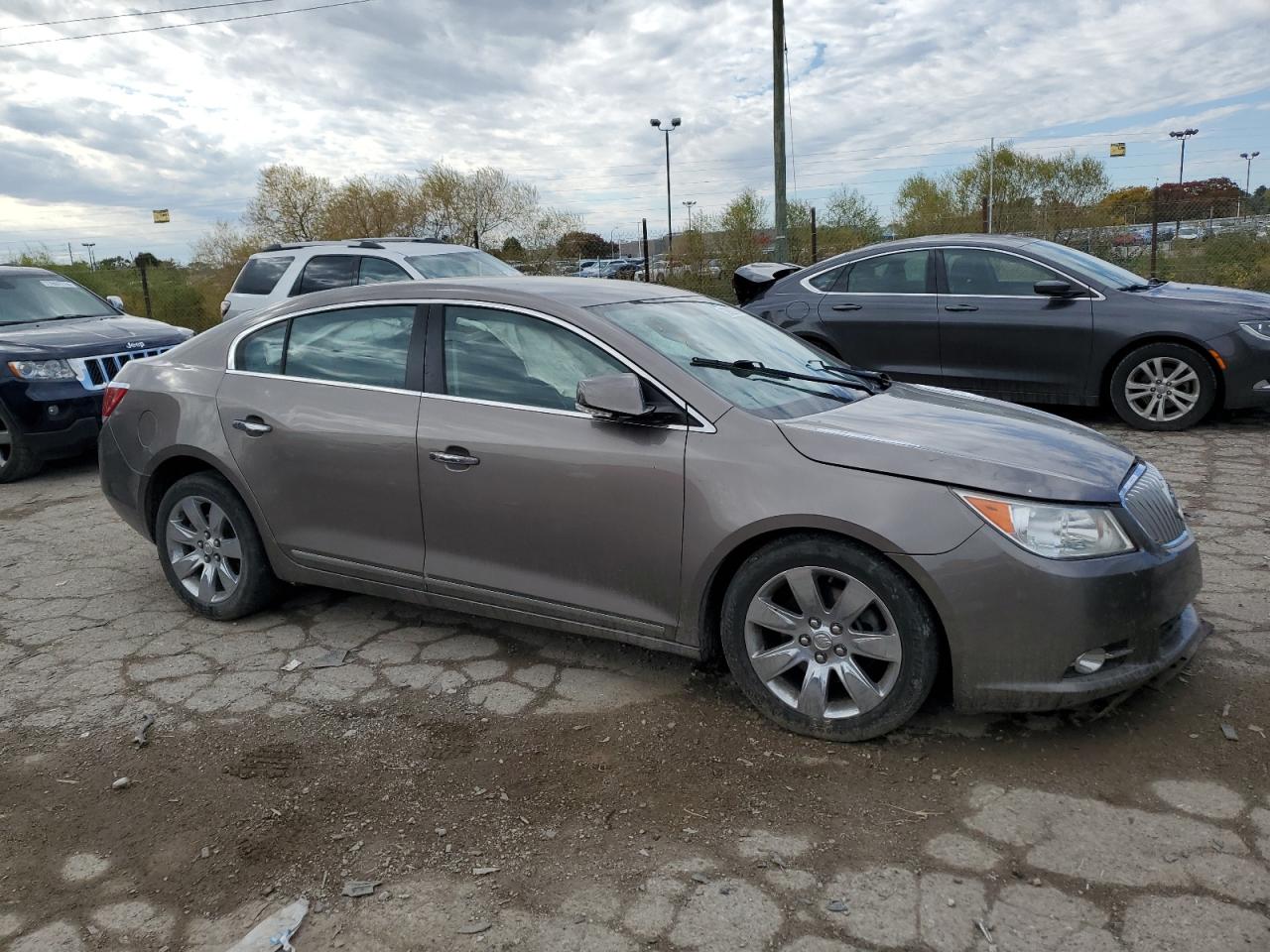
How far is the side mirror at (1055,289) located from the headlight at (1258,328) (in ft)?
3.87

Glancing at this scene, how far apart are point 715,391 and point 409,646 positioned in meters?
1.78

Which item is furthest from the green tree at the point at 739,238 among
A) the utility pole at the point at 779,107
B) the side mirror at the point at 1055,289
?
the side mirror at the point at 1055,289

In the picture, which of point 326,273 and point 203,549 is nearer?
point 203,549

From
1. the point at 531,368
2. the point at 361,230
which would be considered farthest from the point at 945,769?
the point at 361,230

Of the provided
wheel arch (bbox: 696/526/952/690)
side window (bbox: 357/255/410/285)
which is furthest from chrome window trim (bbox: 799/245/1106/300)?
wheel arch (bbox: 696/526/952/690)

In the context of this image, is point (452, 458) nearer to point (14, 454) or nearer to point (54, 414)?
point (54, 414)

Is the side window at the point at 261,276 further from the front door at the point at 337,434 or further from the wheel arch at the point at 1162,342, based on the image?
the wheel arch at the point at 1162,342

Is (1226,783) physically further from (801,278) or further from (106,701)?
(801,278)

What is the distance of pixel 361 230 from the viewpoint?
2666 centimetres

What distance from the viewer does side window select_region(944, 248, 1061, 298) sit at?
7.99 metres

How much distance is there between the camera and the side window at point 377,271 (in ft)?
31.2

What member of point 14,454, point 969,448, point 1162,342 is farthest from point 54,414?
point 1162,342

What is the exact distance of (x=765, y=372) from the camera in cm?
381

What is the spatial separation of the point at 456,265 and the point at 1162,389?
6.46m
